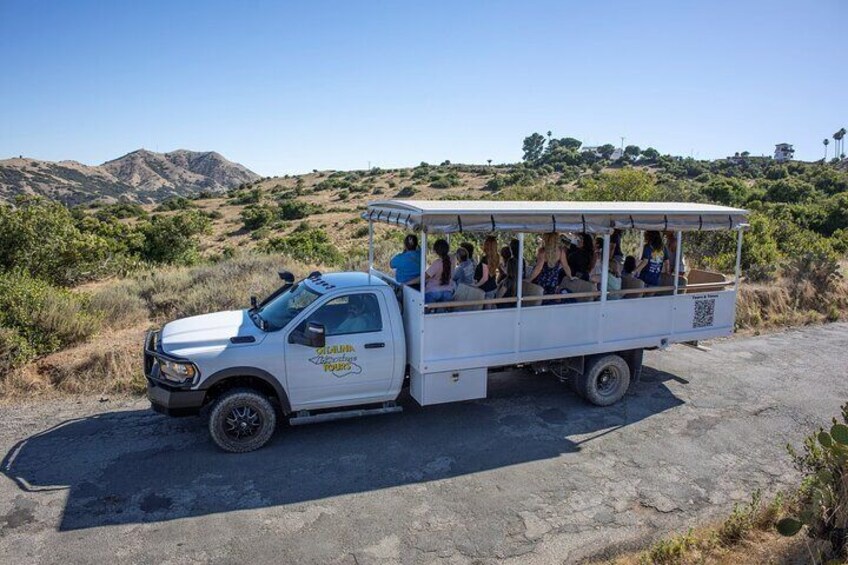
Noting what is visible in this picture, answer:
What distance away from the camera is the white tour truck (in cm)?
671

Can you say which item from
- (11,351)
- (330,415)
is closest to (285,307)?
(330,415)

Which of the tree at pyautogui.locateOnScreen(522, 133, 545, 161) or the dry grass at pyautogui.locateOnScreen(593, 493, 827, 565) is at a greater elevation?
the tree at pyautogui.locateOnScreen(522, 133, 545, 161)

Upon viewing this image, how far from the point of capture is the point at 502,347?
7676mm

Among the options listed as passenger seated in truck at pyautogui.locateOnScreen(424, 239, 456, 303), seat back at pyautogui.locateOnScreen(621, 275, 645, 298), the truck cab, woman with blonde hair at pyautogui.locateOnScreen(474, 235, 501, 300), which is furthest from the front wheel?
seat back at pyautogui.locateOnScreen(621, 275, 645, 298)

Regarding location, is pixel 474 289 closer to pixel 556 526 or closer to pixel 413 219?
pixel 413 219

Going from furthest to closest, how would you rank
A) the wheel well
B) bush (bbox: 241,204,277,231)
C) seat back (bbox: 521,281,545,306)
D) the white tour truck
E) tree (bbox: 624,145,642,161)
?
tree (bbox: 624,145,642,161), bush (bbox: 241,204,277,231), seat back (bbox: 521,281,545,306), the wheel well, the white tour truck

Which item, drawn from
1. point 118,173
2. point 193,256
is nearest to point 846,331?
point 193,256

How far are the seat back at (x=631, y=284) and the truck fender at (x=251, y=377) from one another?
529 centimetres

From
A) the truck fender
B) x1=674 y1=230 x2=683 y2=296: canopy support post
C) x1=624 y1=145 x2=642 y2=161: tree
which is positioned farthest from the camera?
x1=624 y1=145 x2=642 y2=161: tree

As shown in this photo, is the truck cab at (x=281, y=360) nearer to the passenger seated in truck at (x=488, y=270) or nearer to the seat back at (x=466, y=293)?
the seat back at (x=466, y=293)

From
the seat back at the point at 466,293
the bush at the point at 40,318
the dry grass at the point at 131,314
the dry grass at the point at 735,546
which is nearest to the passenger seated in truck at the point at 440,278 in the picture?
the seat back at the point at 466,293

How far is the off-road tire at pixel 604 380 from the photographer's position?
832 cm

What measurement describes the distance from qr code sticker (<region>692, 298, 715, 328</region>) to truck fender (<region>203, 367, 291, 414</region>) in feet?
19.8

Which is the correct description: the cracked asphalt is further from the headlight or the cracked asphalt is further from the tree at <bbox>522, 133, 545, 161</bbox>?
the tree at <bbox>522, 133, 545, 161</bbox>
